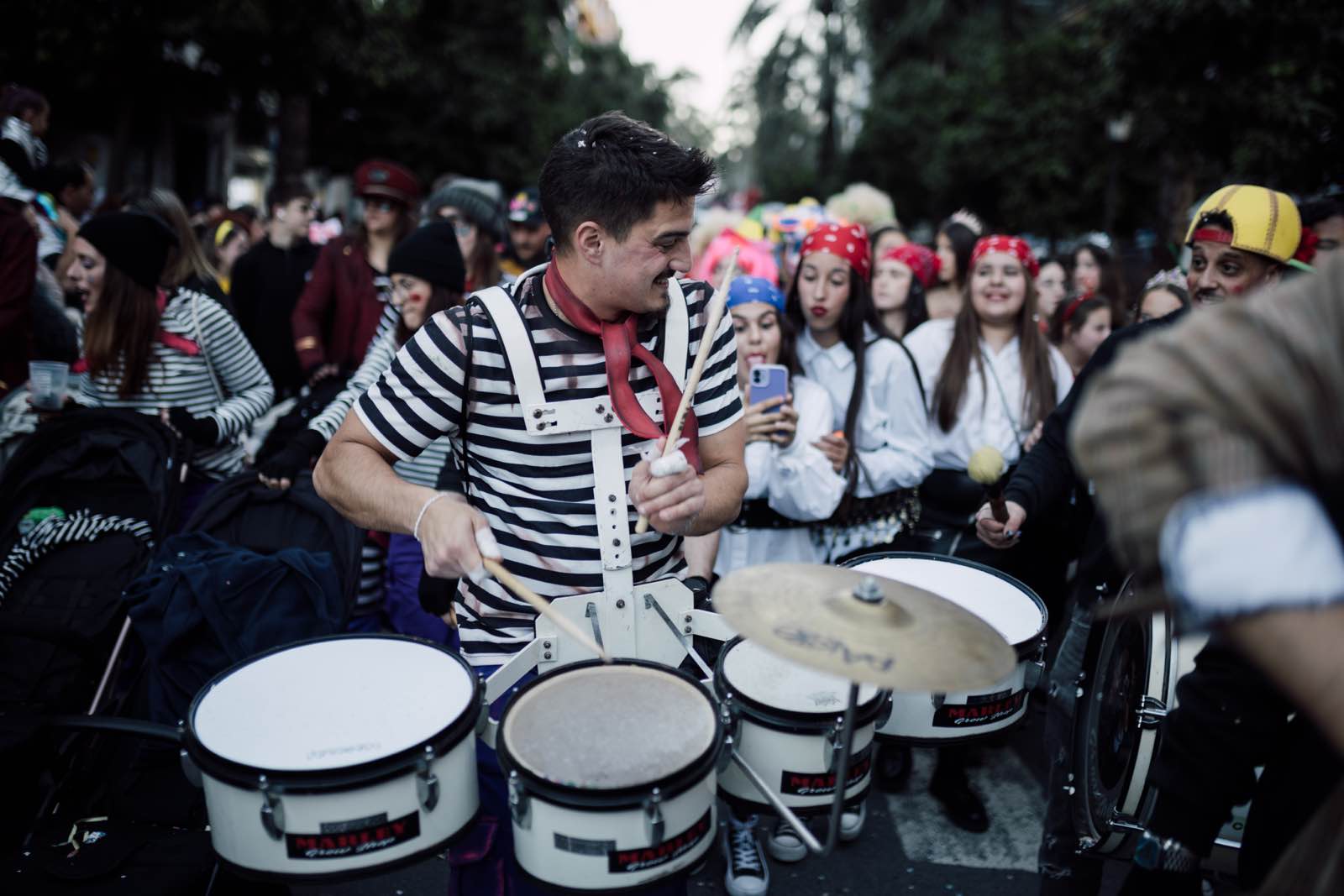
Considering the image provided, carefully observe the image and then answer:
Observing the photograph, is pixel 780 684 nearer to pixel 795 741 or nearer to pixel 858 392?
pixel 795 741

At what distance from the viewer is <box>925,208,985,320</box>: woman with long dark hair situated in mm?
5902

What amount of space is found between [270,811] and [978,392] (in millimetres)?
3378

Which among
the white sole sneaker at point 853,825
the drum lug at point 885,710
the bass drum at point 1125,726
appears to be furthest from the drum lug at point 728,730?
the white sole sneaker at point 853,825

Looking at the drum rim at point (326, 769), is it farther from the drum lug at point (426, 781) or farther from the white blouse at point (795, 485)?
the white blouse at point (795, 485)

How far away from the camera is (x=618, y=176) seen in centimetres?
205

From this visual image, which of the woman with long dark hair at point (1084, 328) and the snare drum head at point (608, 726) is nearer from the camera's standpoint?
the snare drum head at point (608, 726)

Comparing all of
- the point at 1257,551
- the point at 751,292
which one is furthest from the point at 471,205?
the point at 1257,551

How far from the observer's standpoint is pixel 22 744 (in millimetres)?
2299

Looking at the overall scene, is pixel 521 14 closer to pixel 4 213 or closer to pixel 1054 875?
pixel 4 213

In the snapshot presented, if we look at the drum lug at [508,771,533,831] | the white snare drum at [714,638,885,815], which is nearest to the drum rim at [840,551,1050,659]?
the white snare drum at [714,638,885,815]

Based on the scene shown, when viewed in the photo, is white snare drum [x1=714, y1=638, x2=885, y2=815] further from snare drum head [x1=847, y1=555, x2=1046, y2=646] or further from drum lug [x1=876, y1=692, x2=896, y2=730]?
snare drum head [x1=847, y1=555, x2=1046, y2=646]

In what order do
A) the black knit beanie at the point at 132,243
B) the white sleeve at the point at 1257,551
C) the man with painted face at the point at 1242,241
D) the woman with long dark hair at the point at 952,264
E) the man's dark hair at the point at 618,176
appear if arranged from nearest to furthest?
the white sleeve at the point at 1257,551 < the man's dark hair at the point at 618,176 < the man with painted face at the point at 1242,241 < the black knit beanie at the point at 132,243 < the woman with long dark hair at the point at 952,264

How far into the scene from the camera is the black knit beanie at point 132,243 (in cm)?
364

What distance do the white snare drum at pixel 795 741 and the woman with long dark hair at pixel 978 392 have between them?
2.11 m
